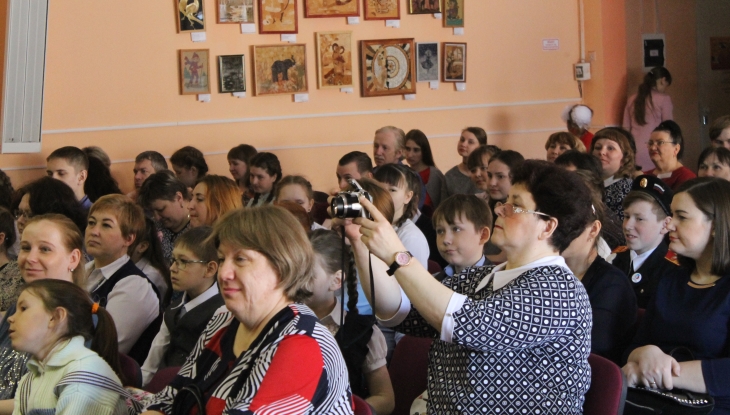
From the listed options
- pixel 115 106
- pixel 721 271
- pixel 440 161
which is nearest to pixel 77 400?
pixel 721 271

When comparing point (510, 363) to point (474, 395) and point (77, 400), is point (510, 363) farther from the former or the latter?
point (77, 400)

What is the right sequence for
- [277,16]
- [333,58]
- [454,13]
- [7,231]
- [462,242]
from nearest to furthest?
[462,242] < [7,231] < [277,16] < [333,58] < [454,13]

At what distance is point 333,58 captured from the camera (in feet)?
26.7

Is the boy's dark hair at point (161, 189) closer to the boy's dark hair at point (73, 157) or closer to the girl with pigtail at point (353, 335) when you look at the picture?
the boy's dark hair at point (73, 157)

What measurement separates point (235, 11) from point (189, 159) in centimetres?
153

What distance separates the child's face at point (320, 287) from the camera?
10.5 ft

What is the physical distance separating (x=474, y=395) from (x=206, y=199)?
2988mm

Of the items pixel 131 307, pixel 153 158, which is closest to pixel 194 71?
pixel 153 158

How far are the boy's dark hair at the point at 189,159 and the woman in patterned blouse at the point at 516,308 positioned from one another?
497 cm

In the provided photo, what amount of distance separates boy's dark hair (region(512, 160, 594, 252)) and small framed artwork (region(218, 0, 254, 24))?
19.0ft

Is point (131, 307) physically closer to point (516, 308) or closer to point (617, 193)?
point (516, 308)

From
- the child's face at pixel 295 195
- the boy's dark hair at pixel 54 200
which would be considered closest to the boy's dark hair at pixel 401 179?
the child's face at pixel 295 195

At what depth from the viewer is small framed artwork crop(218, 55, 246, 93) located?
7824 mm

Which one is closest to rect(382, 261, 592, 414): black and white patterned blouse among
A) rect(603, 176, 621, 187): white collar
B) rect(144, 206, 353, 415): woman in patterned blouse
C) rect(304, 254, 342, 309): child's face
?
rect(144, 206, 353, 415): woman in patterned blouse
